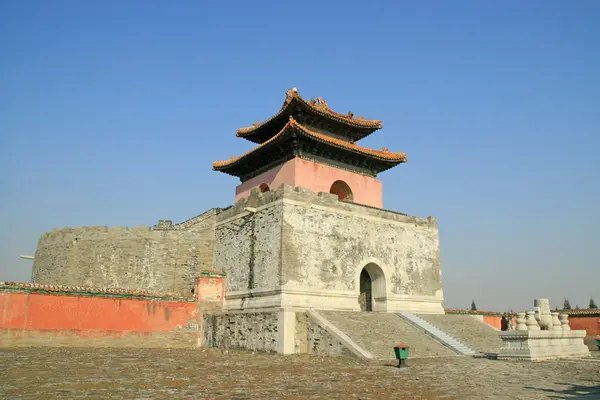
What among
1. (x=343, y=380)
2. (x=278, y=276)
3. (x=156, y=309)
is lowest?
(x=343, y=380)

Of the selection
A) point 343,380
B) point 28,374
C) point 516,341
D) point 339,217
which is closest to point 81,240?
point 339,217

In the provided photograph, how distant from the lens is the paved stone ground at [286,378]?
252 inches

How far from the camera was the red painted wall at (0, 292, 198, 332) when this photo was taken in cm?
1361

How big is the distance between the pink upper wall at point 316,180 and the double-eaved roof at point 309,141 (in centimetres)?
29

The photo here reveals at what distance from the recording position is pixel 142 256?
18812 mm

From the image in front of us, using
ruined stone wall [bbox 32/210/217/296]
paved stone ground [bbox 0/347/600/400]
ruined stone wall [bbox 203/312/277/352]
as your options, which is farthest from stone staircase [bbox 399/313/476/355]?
ruined stone wall [bbox 32/210/217/296]

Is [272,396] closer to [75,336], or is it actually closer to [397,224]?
[75,336]

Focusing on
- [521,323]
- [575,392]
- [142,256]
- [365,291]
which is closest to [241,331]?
[365,291]

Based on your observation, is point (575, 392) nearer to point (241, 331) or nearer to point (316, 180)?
point (241, 331)

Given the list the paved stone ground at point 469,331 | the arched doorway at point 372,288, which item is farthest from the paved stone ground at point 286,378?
the arched doorway at point 372,288

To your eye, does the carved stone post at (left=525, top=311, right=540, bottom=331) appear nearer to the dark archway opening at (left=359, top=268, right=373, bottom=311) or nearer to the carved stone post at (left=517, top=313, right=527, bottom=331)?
the carved stone post at (left=517, top=313, right=527, bottom=331)

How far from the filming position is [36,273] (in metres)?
21.1

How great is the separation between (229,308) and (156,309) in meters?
2.61

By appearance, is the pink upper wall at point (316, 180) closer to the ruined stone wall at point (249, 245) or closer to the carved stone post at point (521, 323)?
the ruined stone wall at point (249, 245)
